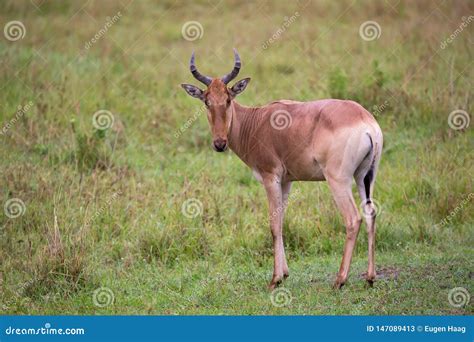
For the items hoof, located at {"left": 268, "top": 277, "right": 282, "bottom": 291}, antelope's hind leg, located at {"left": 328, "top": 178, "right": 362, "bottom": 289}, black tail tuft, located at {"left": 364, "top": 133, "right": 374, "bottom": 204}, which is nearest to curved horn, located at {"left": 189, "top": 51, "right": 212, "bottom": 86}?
antelope's hind leg, located at {"left": 328, "top": 178, "right": 362, "bottom": 289}

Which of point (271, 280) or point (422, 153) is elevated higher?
point (422, 153)

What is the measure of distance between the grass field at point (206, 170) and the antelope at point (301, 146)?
2.22 feet

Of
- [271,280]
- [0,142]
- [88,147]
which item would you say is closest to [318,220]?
[271,280]

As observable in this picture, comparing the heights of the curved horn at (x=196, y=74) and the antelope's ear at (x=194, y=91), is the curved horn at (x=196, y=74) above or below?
above

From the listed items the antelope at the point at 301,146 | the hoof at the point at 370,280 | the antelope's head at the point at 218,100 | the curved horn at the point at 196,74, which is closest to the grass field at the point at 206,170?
the hoof at the point at 370,280

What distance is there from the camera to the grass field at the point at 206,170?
28.5ft

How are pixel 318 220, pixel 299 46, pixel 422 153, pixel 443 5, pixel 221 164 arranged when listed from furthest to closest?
pixel 443 5 < pixel 299 46 < pixel 221 164 < pixel 422 153 < pixel 318 220

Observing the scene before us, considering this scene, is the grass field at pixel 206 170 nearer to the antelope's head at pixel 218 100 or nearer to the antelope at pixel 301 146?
the antelope at pixel 301 146

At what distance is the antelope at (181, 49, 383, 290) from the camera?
8.31m

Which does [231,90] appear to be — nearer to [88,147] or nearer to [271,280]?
[271,280]

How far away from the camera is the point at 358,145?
8250 mm

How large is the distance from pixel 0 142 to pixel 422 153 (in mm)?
5807

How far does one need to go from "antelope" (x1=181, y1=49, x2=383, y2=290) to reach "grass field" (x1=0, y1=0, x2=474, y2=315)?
0.68 m

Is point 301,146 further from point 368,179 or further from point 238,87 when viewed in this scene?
point 238,87
